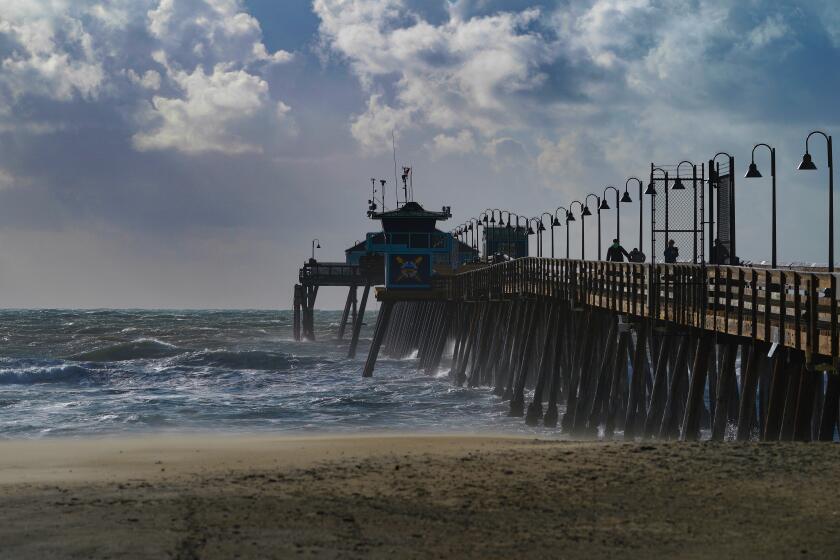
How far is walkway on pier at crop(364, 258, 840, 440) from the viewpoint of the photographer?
50.3ft

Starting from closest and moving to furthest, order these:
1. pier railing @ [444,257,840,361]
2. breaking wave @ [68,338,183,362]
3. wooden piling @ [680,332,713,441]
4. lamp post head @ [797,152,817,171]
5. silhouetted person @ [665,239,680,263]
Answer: pier railing @ [444,257,840,361] < wooden piling @ [680,332,713,441] < lamp post head @ [797,152,817,171] < silhouetted person @ [665,239,680,263] < breaking wave @ [68,338,183,362]

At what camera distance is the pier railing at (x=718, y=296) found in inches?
579

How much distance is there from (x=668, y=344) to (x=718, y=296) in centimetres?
218

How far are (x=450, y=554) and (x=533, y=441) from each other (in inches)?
325

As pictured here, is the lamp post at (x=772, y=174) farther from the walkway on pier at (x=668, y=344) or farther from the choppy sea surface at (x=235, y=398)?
the choppy sea surface at (x=235, y=398)

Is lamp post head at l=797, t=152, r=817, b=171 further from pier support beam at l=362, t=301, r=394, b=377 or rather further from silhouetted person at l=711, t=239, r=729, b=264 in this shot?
pier support beam at l=362, t=301, r=394, b=377

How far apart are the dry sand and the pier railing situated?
6.17 feet

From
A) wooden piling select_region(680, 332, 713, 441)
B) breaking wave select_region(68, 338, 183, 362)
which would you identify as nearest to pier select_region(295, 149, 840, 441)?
wooden piling select_region(680, 332, 713, 441)

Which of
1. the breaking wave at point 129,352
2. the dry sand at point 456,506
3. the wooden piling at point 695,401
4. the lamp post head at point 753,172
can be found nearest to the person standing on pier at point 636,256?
the lamp post head at point 753,172

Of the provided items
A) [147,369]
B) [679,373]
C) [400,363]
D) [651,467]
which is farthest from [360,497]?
[400,363]

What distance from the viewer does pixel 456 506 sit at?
11.3 metres

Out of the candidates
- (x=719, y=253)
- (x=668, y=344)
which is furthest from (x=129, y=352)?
(x=668, y=344)

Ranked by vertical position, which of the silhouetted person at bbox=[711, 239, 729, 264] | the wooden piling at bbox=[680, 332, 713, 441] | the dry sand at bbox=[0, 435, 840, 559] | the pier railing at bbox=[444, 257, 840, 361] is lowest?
the dry sand at bbox=[0, 435, 840, 559]

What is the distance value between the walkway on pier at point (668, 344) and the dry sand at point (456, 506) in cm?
202
